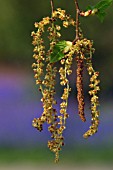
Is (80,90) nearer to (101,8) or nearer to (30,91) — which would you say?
(101,8)

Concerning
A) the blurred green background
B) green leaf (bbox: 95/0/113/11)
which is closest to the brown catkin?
green leaf (bbox: 95/0/113/11)

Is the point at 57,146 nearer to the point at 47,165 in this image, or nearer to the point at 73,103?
the point at 47,165

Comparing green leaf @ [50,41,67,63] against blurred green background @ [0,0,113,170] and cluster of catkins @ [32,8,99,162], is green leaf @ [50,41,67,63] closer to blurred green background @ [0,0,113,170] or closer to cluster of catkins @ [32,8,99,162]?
cluster of catkins @ [32,8,99,162]

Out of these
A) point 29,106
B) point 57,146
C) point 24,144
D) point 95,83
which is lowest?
point 57,146

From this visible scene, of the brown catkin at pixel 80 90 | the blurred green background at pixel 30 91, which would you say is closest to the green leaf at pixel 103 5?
the brown catkin at pixel 80 90

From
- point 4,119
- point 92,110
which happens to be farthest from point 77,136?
point 92,110

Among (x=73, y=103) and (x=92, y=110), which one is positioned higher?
(x=73, y=103)

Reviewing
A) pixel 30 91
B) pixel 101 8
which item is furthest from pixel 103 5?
pixel 30 91
